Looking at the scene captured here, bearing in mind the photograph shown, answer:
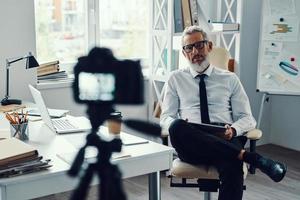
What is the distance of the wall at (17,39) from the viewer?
263 cm

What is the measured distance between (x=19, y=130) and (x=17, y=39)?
4.21 ft

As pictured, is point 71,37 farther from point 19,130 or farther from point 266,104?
point 266,104

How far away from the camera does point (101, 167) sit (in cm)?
35

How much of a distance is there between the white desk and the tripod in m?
0.48

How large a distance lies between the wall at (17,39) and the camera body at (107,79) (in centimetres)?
251

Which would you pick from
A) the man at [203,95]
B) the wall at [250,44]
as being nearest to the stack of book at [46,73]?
the man at [203,95]

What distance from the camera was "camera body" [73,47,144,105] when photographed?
0.32m

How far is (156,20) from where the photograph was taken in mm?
3389

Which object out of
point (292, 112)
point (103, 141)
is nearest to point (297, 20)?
point (292, 112)

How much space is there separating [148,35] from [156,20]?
0.50 feet

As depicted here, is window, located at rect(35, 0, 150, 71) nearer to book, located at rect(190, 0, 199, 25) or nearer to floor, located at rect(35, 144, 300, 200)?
floor, located at rect(35, 144, 300, 200)

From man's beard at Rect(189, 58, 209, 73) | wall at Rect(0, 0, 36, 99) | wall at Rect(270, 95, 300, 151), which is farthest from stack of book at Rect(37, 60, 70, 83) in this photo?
wall at Rect(270, 95, 300, 151)

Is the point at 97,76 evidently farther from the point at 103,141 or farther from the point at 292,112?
the point at 292,112

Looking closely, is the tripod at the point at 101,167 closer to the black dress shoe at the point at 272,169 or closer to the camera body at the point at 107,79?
the camera body at the point at 107,79
